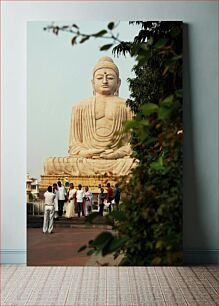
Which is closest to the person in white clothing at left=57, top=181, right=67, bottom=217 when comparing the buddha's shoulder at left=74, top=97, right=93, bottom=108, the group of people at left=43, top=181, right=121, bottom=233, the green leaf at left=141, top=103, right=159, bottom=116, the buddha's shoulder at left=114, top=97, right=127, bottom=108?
the group of people at left=43, top=181, right=121, bottom=233

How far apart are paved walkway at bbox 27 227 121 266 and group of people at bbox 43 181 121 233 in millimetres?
115

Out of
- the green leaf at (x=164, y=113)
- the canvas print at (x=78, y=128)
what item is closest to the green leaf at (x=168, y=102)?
the green leaf at (x=164, y=113)

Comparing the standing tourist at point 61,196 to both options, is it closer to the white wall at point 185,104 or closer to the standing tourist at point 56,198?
the standing tourist at point 56,198

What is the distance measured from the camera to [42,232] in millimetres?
4652

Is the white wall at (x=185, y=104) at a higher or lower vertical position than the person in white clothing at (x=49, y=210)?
higher

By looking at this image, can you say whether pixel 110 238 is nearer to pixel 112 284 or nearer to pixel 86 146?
pixel 112 284

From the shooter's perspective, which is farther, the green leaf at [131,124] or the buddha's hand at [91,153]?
the buddha's hand at [91,153]

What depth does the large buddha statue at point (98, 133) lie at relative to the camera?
467 centimetres

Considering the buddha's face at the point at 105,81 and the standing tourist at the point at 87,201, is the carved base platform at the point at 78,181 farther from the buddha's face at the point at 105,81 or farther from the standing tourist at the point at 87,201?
the buddha's face at the point at 105,81

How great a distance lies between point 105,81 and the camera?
185 inches

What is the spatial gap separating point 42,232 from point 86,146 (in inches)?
31.0

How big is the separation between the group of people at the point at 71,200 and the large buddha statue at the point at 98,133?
136 mm

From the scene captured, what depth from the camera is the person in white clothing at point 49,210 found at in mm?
4676

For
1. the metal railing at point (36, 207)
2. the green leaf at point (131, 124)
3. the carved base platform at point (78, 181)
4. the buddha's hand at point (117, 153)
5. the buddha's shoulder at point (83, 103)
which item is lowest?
the metal railing at point (36, 207)
